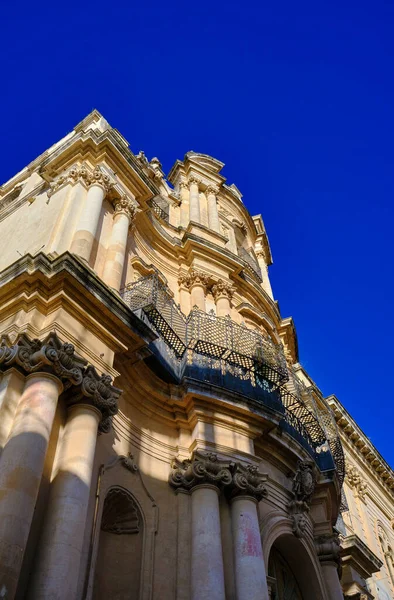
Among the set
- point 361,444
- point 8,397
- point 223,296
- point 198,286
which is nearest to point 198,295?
point 198,286

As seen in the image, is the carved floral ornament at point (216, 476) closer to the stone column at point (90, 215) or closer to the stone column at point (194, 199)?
the stone column at point (90, 215)

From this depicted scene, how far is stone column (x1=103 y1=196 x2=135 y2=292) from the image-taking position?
34.0 ft

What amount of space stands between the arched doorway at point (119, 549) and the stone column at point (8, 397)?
2.31m

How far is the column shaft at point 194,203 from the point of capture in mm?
17394

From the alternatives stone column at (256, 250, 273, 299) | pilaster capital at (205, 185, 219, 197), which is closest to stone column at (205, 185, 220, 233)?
pilaster capital at (205, 185, 219, 197)

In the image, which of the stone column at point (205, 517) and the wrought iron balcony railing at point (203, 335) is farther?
the wrought iron balcony railing at point (203, 335)

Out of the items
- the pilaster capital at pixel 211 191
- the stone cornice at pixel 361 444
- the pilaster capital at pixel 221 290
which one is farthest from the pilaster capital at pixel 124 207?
the stone cornice at pixel 361 444

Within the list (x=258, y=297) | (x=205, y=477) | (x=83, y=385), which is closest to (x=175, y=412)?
(x=205, y=477)

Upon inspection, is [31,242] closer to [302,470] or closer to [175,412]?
[175,412]

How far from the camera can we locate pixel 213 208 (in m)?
18.6

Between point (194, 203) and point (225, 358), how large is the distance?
8642 millimetres

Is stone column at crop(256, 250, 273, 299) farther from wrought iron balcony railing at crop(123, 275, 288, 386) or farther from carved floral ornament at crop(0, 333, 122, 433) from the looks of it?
carved floral ornament at crop(0, 333, 122, 433)

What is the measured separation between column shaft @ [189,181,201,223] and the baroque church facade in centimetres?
253

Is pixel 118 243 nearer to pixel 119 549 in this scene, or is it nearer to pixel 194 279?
pixel 194 279
